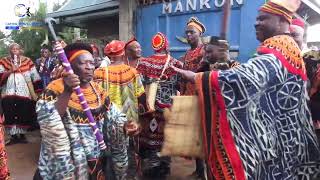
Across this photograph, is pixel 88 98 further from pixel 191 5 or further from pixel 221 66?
pixel 191 5

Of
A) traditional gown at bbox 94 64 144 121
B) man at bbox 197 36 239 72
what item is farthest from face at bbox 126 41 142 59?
man at bbox 197 36 239 72

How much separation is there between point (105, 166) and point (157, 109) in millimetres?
2158

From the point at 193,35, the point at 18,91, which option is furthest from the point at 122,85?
the point at 18,91

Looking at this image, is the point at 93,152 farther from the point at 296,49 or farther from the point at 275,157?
the point at 296,49

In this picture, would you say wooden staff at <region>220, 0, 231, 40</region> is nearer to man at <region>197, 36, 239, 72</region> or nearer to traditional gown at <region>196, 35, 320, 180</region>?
traditional gown at <region>196, 35, 320, 180</region>

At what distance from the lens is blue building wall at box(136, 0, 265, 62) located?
749 cm

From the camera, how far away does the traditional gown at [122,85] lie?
511 centimetres

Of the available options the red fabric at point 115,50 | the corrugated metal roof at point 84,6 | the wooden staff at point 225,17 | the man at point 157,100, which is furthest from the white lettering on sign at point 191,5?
the wooden staff at point 225,17

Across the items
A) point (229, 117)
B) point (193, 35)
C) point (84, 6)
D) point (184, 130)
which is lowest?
point (184, 130)

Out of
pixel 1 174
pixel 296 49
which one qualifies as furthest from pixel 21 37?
pixel 296 49

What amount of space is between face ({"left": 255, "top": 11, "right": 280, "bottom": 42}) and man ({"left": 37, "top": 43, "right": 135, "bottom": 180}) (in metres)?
1.39

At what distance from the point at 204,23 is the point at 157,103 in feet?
9.88

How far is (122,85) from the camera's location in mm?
5141

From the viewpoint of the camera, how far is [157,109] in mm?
5965
